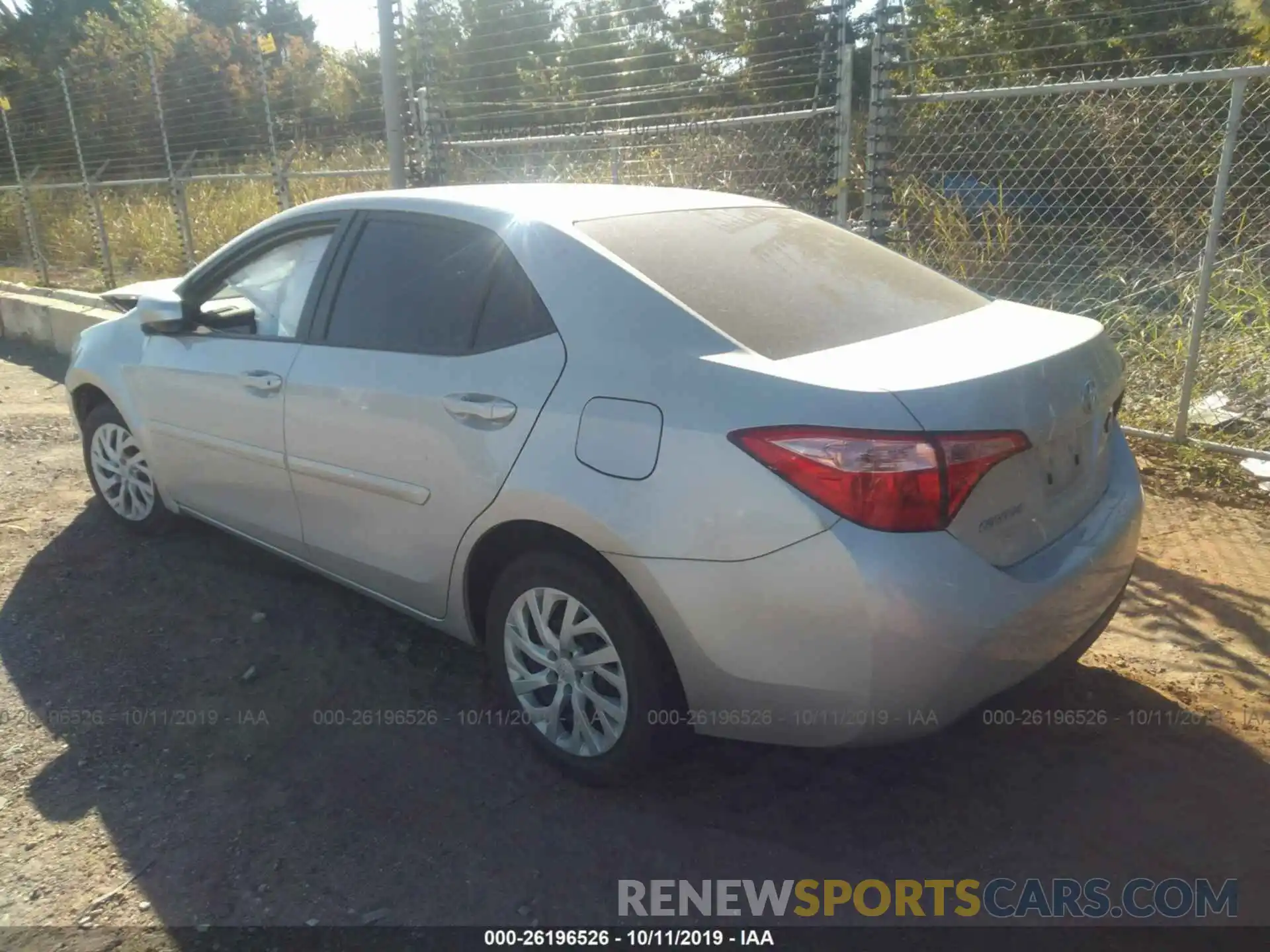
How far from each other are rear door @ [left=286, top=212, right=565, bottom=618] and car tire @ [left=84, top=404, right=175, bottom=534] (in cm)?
140

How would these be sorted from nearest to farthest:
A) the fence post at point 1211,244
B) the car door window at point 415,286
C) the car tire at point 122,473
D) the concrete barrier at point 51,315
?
1. the car door window at point 415,286
2. the car tire at point 122,473
3. the fence post at point 1211,244
4. the concrete barrier at point 51,315

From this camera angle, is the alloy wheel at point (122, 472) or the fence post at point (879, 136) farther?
the fence post at point (879, 136)

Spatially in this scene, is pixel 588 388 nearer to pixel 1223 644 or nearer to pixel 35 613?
pixel 1223 644

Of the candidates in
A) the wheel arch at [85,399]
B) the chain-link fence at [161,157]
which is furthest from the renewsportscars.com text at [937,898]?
the chain-link fence at [161,157]

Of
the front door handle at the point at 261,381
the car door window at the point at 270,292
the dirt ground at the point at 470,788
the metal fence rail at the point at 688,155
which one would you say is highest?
the metal fence rail at the point at 688,155

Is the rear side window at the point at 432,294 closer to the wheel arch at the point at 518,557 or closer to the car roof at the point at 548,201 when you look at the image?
the car roof at the point at 548,201

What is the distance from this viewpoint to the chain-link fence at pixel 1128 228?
220 inches

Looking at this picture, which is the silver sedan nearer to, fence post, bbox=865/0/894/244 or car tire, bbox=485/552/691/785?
car tire, bbox=485/552/691/785

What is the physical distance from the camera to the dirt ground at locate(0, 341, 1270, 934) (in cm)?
257

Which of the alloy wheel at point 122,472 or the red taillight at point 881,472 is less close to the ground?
the red taillight at point 881,472

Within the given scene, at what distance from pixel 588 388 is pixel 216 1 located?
122 feet

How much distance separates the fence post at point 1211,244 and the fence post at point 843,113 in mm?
1840

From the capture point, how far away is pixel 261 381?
12.1ft

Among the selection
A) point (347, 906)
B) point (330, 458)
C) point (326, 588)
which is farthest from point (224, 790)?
point (326, 588)
